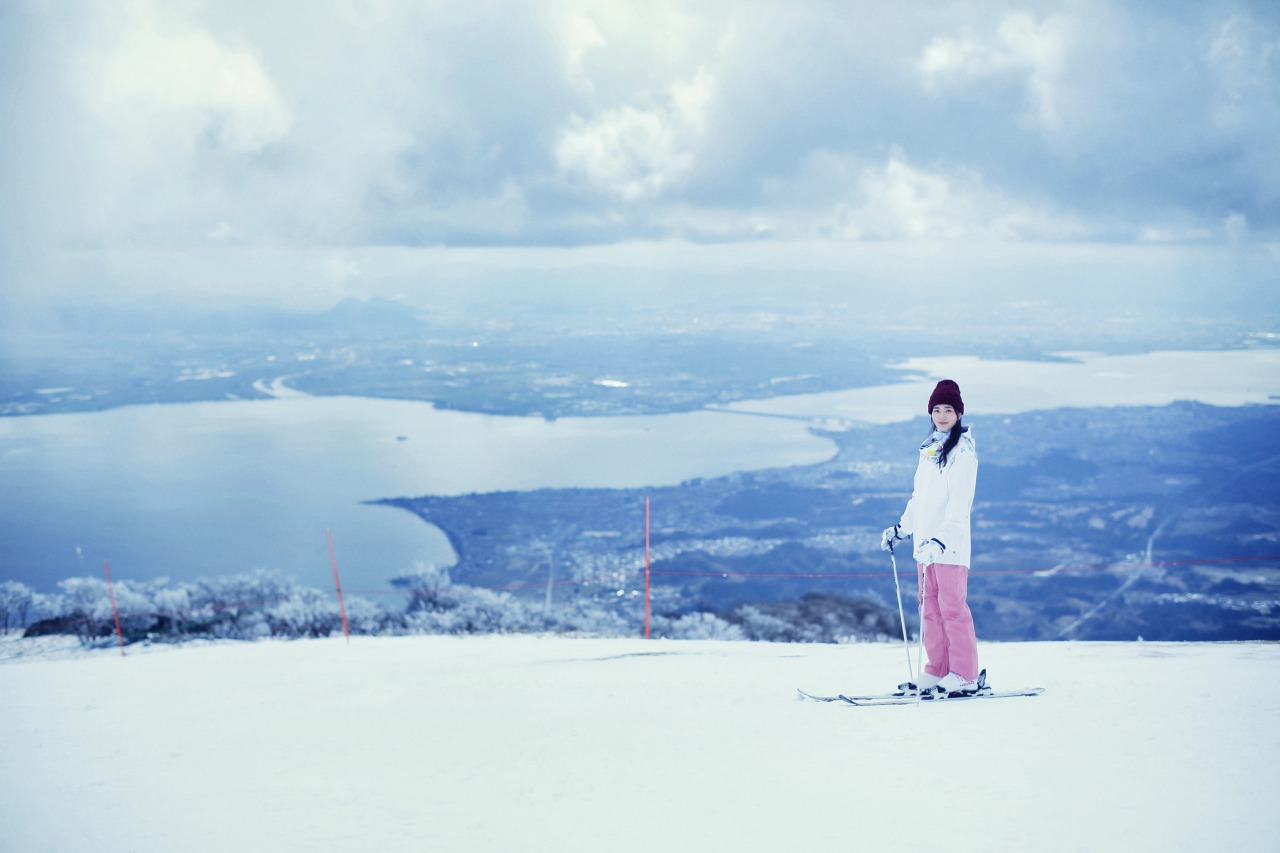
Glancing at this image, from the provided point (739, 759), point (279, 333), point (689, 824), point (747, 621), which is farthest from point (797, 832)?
point (279, 333)

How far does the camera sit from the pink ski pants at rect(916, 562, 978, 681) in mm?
4387

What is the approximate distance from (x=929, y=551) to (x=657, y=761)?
4.94 feet

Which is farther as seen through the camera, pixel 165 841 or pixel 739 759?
pixel 739 759

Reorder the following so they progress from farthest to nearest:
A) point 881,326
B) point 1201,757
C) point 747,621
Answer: point 881,326, point 747,621, point 1201,757

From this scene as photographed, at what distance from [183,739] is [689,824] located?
2572 mm

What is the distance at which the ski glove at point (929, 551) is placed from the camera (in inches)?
169

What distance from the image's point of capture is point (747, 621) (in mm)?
13578

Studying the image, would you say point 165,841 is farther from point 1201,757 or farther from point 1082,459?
point 1082,459

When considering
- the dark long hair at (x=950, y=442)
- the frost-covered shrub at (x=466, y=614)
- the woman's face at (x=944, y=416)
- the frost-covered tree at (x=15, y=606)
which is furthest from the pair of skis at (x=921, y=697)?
the frost-covered tree at (x=15, y=606)

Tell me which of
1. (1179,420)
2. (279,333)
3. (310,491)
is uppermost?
(279,333)

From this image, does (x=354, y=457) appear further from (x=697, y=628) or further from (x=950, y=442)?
(x=950, y=442)

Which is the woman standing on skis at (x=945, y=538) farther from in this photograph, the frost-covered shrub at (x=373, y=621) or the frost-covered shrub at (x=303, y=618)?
the frost-covered shrub at (x=373, y=621)

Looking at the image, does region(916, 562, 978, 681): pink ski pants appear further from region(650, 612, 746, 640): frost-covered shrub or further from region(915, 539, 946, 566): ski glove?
region(650, 612, 746, 640): frost-covered shrub

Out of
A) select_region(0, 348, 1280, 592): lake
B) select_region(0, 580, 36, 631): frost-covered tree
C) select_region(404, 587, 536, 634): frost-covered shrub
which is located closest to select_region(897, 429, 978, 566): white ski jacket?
select_region(404, 587, 536, 634): frost-covered shrub
